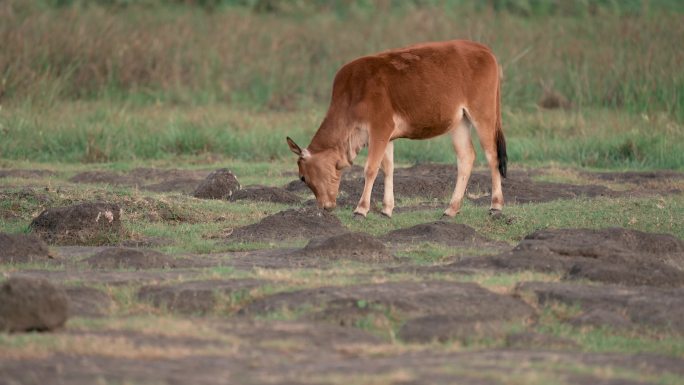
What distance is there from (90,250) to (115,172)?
508 centimetres

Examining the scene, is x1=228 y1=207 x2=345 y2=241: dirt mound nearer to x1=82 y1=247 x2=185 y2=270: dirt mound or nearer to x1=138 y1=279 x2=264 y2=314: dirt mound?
x1=82 y1=247 x2=185 y2=270: dirt mound

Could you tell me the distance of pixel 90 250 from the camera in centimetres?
1012

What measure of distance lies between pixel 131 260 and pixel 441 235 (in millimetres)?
2646

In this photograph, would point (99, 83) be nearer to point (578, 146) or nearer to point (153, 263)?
point (578, 146)

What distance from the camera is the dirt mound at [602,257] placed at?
853 cm

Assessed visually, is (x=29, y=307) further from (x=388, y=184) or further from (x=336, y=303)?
(x=388, y=184)

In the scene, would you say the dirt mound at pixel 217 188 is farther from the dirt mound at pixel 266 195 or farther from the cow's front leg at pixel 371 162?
the cow's front leg at pixel 371 162

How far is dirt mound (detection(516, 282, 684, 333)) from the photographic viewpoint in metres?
7.55

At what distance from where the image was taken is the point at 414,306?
7586mm

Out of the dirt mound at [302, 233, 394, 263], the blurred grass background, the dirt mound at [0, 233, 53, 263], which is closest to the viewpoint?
the dirt mound at [0, 233, 53, 263]

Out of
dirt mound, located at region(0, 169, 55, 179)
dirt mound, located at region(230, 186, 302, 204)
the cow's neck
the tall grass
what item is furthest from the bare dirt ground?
the tall grass

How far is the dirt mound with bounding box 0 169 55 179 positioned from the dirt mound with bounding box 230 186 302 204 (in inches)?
113

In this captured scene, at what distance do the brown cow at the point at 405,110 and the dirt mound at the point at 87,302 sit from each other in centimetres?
394

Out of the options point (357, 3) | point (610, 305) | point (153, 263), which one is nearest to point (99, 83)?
point (357, 3)
